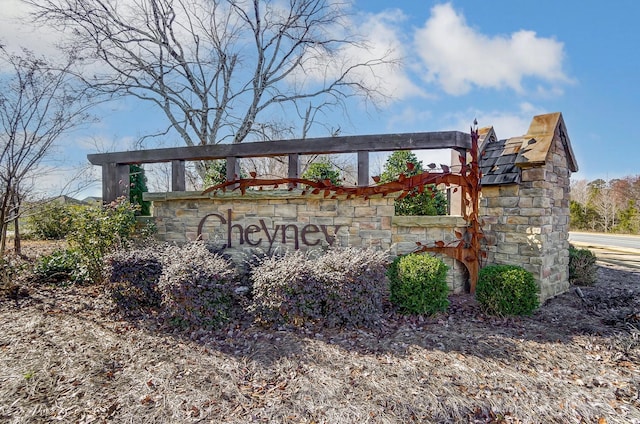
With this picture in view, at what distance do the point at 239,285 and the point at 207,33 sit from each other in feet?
34.5

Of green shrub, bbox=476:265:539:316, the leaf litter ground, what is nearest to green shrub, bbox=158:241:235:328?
the leaf litter ground

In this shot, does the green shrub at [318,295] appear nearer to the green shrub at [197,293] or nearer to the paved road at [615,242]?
the green shrub at [197,293]

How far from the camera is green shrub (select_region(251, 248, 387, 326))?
13.1ft

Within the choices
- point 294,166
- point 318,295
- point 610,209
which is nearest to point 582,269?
point 318,295

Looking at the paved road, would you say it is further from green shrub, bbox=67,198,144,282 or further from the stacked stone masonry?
green shrub, bbox=67,198,144,282

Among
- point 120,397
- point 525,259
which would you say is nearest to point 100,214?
point 120,397

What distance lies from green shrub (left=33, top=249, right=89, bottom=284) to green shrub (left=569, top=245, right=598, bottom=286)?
29.0ft

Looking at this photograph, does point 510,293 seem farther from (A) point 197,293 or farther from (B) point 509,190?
(A) point 197,293

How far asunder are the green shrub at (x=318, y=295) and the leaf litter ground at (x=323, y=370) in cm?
16

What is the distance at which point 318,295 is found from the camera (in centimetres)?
404

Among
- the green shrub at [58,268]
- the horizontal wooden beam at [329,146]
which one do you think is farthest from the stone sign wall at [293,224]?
the green shrub at [58,268]

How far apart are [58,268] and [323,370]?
571 cm

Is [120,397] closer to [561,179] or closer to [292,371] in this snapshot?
[292,371]

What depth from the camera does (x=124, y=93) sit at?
1164 centimetres
